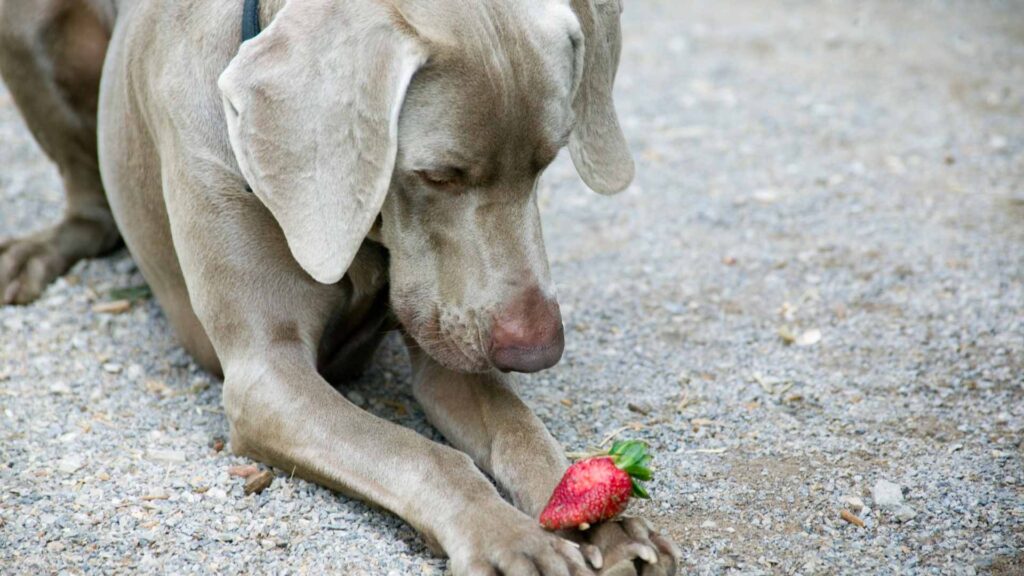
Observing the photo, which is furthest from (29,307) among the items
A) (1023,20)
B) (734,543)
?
(1023,20)

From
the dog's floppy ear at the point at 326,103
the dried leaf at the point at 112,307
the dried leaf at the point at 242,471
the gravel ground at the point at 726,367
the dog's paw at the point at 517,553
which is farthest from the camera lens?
the dried leaf at the point at 112,307

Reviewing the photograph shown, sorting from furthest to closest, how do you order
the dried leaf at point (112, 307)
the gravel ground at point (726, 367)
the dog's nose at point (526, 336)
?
the dried leaf at point (112, 307) < the gravel ground at point (726, 367) < the dog's nose at point (526, 336)

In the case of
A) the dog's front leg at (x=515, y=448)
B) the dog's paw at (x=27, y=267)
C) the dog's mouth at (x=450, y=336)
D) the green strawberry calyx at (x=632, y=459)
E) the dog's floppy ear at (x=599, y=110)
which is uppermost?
the dog's floppy ear at (x=599, y=110)

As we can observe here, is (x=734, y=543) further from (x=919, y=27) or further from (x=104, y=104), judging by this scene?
(x=919, y=27)

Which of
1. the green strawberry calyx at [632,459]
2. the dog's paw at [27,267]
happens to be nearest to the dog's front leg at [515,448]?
the green strawberry calyx at [632,459]

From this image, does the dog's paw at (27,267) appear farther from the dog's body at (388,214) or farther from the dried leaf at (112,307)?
the dog's body at (388,214)

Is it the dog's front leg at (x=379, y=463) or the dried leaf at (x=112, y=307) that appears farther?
the dried leaf at (x=112, y=307)

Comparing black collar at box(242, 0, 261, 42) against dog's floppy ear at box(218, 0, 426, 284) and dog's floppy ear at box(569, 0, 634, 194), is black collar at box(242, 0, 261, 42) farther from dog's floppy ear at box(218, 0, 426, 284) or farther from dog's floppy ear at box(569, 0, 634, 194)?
dog's floppy ear at box(569, 0, 634, 194)
